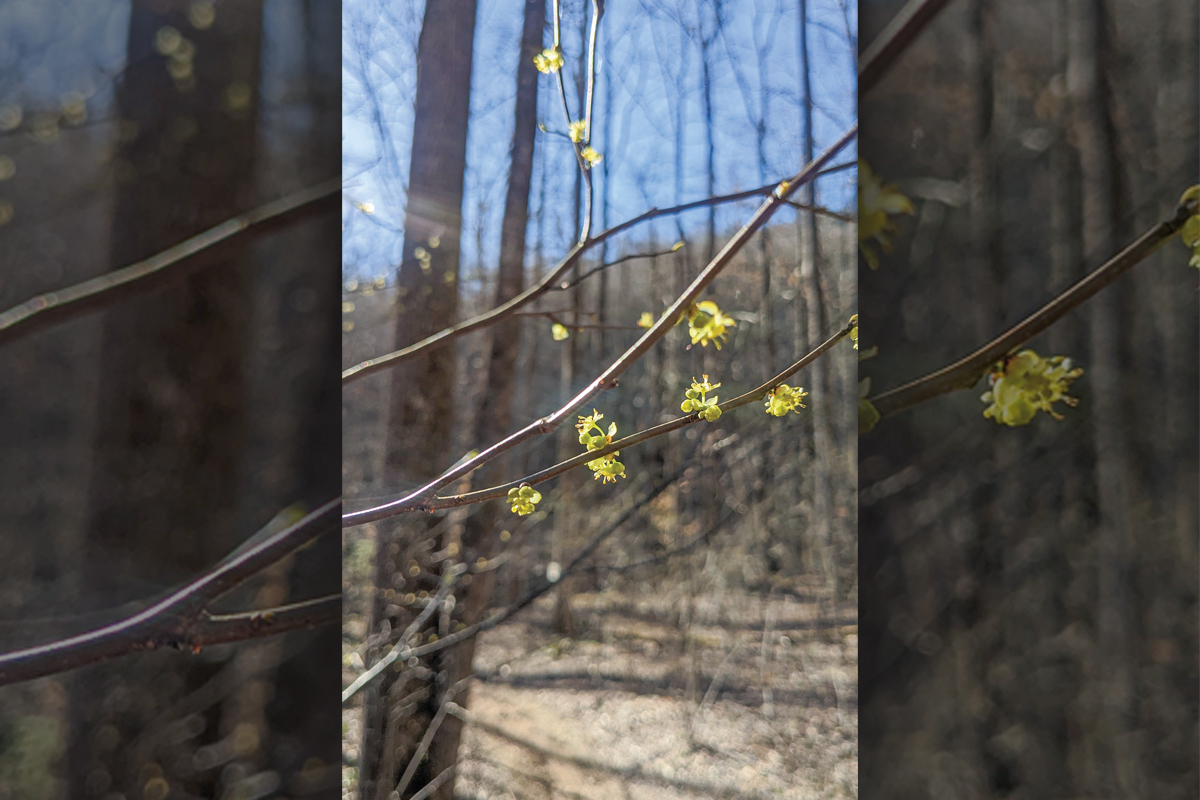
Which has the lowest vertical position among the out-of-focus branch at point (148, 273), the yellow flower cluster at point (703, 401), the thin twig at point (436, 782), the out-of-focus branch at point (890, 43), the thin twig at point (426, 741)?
the thin twig at point (436, 782)

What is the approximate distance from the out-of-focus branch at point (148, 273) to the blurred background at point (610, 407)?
0.08 metres

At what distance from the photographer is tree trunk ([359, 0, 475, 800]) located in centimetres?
70

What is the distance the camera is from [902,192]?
725 mm

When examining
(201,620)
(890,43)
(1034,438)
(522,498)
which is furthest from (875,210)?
(201,620)

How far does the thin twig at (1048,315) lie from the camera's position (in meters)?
0.71

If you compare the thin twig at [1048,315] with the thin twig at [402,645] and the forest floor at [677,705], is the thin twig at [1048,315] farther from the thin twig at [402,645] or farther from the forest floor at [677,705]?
the thin twig at [402,645]

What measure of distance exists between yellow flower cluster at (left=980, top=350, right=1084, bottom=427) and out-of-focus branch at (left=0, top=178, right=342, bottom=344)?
2.63ft

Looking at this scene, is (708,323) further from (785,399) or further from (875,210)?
(875,210)

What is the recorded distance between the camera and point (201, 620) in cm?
70

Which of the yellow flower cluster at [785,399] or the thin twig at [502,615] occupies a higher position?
the yellow flower cluster at [785,399]

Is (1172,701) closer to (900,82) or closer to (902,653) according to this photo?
(902,653)

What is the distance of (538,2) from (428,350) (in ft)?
1.35

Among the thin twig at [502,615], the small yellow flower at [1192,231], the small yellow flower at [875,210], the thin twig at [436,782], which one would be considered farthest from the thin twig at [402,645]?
the small yellow flower at [1192,231]

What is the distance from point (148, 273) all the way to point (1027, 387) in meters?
0.99
